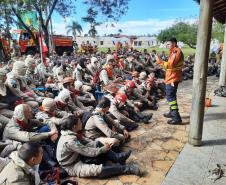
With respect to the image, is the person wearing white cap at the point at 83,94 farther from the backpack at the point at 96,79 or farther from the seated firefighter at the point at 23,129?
the seated firefighter at the point at 23,129

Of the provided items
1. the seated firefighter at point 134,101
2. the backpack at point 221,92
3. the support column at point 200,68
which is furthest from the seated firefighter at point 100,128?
the backpack at point 221,92

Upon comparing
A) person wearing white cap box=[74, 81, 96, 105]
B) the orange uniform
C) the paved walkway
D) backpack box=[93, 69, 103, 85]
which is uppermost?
the orange uniform

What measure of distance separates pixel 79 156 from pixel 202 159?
1.99 meters

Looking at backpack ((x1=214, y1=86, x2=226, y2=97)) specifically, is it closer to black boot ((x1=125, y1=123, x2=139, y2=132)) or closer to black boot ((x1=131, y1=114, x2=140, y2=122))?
black boot ((x1=131, y1=114, x2=140, y2=122))

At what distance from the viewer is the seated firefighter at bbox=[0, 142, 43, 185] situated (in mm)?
2850

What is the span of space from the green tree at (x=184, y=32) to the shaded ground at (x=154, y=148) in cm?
3899

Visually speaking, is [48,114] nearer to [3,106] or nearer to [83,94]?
[3,106]

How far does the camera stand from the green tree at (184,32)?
156 ft

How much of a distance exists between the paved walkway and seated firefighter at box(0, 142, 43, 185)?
2.02 meters

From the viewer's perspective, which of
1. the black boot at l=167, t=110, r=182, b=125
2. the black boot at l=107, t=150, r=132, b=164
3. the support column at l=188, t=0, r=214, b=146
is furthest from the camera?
the black boot at l=167, t=110, r=182, b=125

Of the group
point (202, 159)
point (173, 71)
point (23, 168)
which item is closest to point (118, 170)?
point (202, 159)

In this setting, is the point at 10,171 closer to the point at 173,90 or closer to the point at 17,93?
the point at 17,93

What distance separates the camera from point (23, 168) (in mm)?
2914

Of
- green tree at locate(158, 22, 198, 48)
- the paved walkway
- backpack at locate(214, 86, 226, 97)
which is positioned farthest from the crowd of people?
green tree at locate(158, 22, 198, 48)
